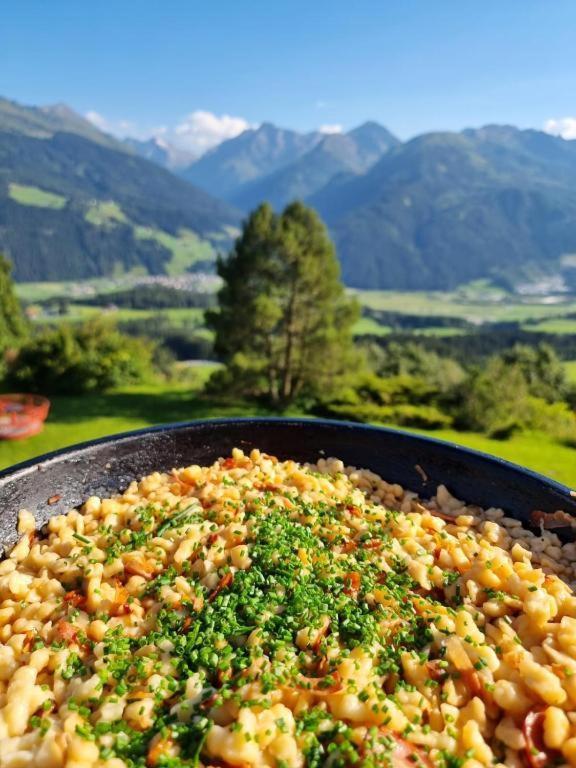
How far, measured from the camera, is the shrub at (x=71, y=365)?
1781 centimetres

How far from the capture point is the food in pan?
1223mm

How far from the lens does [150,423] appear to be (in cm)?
1460

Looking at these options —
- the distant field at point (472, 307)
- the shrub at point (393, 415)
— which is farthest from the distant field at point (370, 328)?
the shrub at point (393, 415)

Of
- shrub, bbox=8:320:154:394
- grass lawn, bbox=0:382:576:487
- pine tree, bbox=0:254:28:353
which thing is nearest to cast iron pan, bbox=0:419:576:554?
grass lawn, bbox=0:382:576:487

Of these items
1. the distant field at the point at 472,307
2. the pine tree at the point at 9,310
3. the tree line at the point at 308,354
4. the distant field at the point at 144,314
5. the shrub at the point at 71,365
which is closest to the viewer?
the tree line at the point at 308,354

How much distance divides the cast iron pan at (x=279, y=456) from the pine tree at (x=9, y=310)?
76.6 feet

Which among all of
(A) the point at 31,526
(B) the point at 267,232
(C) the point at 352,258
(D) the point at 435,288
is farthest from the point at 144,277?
(A) the point at 31,526

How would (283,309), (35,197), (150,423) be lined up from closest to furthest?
(150,423), (283,309), (35,197)

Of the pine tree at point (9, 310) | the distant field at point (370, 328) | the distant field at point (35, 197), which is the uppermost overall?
the distant field at point (35, 197)

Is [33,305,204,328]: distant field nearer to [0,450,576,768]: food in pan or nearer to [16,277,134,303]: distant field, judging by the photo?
[16,277,134,303]: distant field

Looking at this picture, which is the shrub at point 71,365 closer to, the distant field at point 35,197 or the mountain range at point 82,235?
the mountain range at point 82,235

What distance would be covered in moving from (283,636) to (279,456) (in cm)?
121

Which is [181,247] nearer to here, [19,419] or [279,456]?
[19,419]

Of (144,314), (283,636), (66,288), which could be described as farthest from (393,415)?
(66,288)
